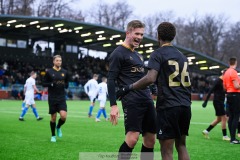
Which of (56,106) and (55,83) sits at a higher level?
(55,83)

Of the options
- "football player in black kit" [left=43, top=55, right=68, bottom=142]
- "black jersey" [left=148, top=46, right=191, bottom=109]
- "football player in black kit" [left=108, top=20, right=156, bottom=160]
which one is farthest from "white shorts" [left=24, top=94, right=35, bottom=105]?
"black jersey" [left=148, top=46, right=191, bottom=109]

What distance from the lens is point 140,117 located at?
261 inches

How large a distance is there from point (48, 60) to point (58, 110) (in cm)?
4246

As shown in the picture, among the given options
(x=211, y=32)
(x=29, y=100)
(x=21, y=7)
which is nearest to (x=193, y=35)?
(x=211, y=32)

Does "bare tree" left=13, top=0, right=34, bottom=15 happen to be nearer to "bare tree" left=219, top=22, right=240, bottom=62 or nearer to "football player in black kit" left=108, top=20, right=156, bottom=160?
"bare tree" left=219, top=22, right=240, bottom=62

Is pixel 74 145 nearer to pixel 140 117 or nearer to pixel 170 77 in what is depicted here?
pixel 140 117

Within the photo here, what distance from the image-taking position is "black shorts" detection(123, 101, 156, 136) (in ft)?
21.5

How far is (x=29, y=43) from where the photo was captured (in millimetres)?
55469

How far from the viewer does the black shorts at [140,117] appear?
6566 millimetres

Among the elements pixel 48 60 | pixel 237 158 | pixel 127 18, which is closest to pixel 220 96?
pixel 237 158

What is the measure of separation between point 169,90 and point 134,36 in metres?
1.36

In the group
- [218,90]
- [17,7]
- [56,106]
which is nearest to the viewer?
[56,106]

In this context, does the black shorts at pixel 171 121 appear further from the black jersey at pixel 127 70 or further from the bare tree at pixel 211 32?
the bare tree at pixel 211 32

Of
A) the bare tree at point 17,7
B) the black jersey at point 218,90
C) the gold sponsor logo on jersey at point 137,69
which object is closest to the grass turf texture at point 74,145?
the black jersey at point 218,90
